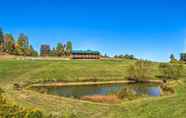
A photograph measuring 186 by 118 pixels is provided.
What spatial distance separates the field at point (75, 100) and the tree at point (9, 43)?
3540 centimetres

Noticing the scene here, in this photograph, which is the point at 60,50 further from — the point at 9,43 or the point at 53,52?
the point at 9,43

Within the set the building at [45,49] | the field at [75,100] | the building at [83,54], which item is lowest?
the field at [75,100]

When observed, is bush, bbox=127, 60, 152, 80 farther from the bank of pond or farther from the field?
the bank of pond

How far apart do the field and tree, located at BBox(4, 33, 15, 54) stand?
35.4m

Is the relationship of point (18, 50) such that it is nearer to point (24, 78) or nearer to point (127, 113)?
point (24, 78)

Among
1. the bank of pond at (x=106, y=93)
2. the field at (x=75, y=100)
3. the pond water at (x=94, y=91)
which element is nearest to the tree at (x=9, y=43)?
the field at (x=75, y=100)

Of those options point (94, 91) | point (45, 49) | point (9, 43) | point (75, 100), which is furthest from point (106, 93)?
point (45, 49)

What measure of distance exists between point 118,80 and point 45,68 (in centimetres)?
2576

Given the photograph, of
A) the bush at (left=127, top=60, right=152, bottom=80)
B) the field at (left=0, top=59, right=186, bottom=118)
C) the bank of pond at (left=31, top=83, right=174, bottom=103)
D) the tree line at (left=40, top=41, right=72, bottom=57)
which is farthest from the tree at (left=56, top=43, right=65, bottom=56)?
the bank of pond at (left=31, top=83, right=174, bottom=103)

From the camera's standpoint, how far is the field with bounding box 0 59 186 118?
26125 mm

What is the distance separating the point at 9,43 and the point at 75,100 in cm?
10535

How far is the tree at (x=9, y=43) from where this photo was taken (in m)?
133

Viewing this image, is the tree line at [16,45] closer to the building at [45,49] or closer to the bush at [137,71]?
the building at [45,49]

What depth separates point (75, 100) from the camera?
3734 centimetres
